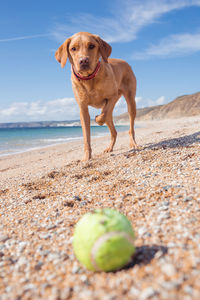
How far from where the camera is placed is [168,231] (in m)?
1.97

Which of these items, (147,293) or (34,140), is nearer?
(147,293)

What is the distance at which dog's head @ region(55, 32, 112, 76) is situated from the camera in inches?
182

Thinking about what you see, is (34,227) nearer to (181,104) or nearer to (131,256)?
(131,256)

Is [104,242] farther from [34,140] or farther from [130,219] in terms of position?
[34,140]

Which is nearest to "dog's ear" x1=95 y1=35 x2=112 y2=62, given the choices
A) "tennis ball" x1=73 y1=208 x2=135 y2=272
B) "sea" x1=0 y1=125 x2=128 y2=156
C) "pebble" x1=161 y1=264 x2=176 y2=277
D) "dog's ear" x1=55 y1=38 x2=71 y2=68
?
"dog's ear" x1=55 y1=38 x2=71 y2=68

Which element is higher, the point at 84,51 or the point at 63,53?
the point at 63,53

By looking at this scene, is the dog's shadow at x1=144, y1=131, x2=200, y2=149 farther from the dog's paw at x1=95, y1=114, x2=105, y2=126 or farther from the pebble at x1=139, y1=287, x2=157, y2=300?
the pebble at x1=139, y1=287, x2=157, y2=300

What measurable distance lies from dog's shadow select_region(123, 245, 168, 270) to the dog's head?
12.0 ft

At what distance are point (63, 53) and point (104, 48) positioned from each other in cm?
88

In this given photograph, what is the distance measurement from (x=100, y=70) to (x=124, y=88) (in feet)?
7.50

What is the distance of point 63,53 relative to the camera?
5.11 m

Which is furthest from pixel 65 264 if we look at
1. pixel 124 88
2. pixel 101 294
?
pixel 124 88

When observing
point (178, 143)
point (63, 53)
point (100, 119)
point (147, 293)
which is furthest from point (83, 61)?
point (147, 293)

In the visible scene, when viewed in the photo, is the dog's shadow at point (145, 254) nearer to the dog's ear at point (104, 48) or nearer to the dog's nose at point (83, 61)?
the dog's nose at point (83, 61)
